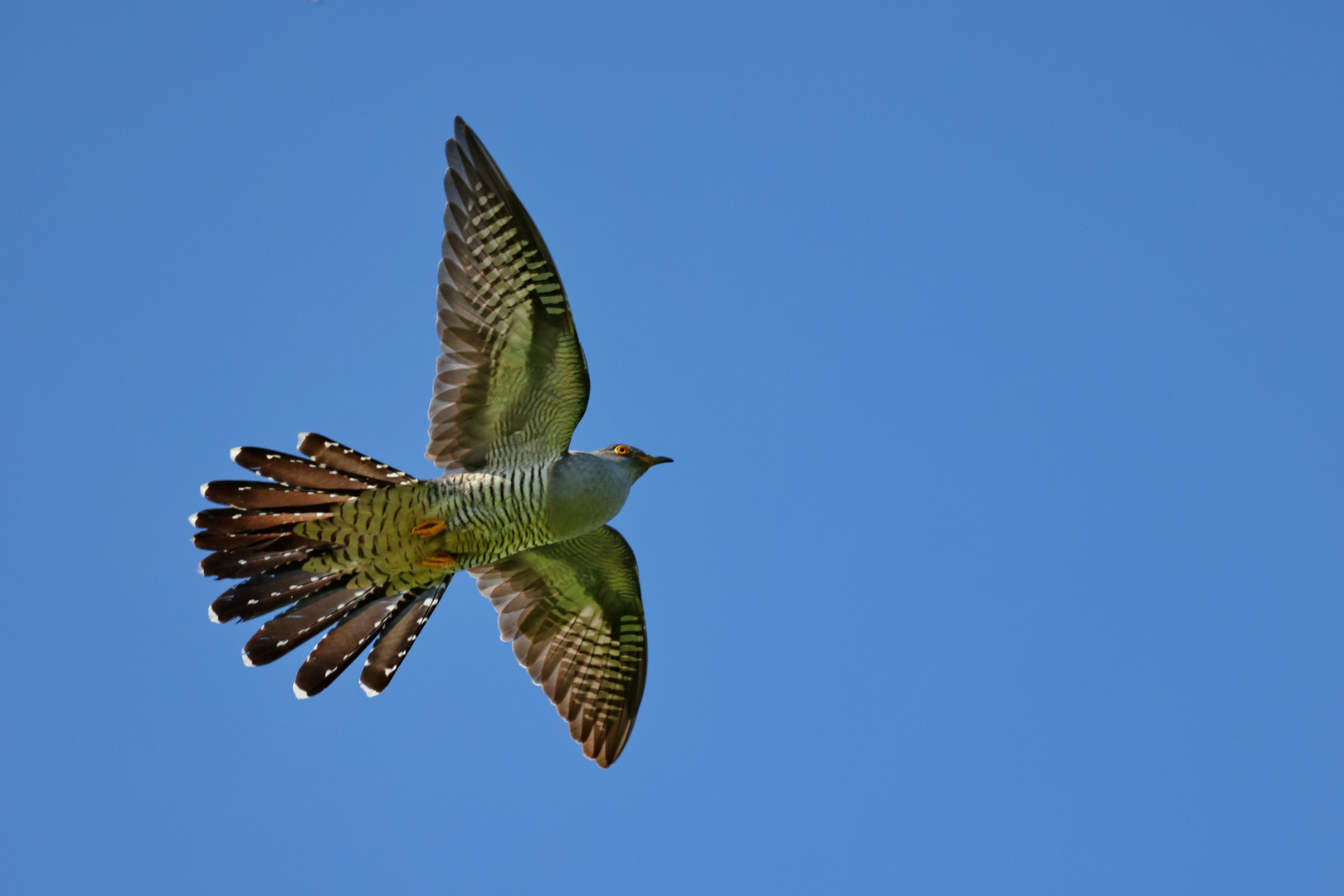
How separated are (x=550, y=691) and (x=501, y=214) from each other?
3.86 m

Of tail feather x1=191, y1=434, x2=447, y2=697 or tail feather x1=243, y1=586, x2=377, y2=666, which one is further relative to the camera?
tail feather x1=243, y1=586, x2=377, y2=666

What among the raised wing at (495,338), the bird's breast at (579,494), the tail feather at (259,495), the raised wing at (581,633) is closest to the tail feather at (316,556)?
the tail feather at (259,495)

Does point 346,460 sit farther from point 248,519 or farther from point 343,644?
point 343,644

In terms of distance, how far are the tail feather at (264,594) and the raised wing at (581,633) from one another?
1.62m

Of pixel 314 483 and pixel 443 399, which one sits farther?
pixel 443 399

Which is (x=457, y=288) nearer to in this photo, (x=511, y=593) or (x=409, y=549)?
(x=409, y=549)

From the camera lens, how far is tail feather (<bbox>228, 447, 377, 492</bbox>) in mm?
7066

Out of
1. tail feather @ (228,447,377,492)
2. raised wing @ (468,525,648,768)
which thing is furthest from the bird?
raised wing @ (468,525,648,768)

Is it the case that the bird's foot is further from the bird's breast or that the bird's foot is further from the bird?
the bird's breast

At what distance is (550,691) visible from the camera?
8938mm

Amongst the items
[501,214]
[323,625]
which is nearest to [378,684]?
[323,625]

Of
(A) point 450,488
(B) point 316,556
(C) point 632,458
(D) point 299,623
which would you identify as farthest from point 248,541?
(C) point 632,458

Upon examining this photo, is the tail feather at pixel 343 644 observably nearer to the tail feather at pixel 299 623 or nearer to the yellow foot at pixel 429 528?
the tail feather at pixel 299 623

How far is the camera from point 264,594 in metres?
7.37
